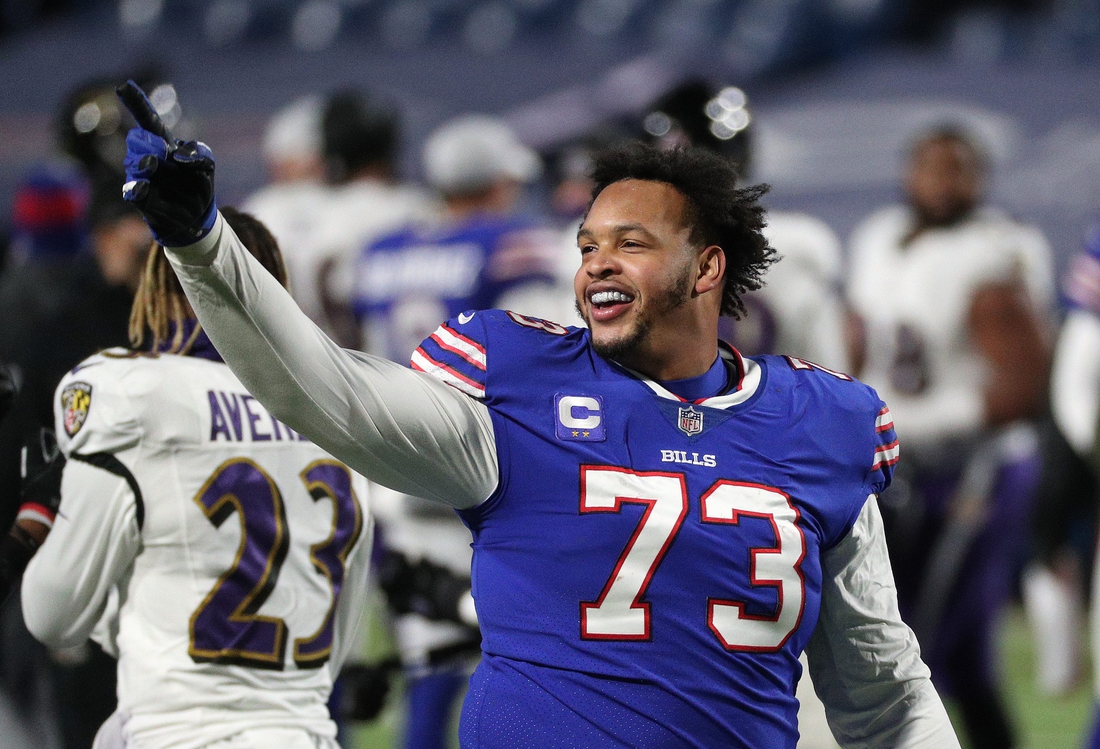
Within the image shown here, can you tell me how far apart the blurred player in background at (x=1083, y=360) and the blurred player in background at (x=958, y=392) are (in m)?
0.61

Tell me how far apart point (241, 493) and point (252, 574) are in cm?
15

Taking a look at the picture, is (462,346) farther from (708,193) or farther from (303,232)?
(303,232)

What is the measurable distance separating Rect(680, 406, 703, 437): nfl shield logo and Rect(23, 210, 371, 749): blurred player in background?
2.59ft

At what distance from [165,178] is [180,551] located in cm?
100

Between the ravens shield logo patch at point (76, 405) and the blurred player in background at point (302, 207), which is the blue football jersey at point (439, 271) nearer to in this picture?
the blurred player in background at point (302, 207)

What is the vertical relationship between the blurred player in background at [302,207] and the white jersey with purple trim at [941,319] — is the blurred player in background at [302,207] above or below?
above

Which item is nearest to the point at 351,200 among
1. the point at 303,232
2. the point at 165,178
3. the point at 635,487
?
the point at 303,232

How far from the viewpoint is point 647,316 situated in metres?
2.26

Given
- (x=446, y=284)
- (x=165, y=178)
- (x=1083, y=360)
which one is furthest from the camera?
(x=446, y=284)

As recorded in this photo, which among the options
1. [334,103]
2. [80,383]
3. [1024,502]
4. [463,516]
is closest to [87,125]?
[334,103]

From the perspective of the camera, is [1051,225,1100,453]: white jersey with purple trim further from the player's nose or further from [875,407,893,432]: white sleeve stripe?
the player's nose

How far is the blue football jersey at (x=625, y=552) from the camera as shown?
2133mm

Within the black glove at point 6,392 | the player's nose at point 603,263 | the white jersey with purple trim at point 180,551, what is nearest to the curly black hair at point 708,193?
the player's nose at point 603,263

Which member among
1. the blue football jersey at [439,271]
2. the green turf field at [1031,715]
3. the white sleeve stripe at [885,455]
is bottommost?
the green turf field at [1031,715]
